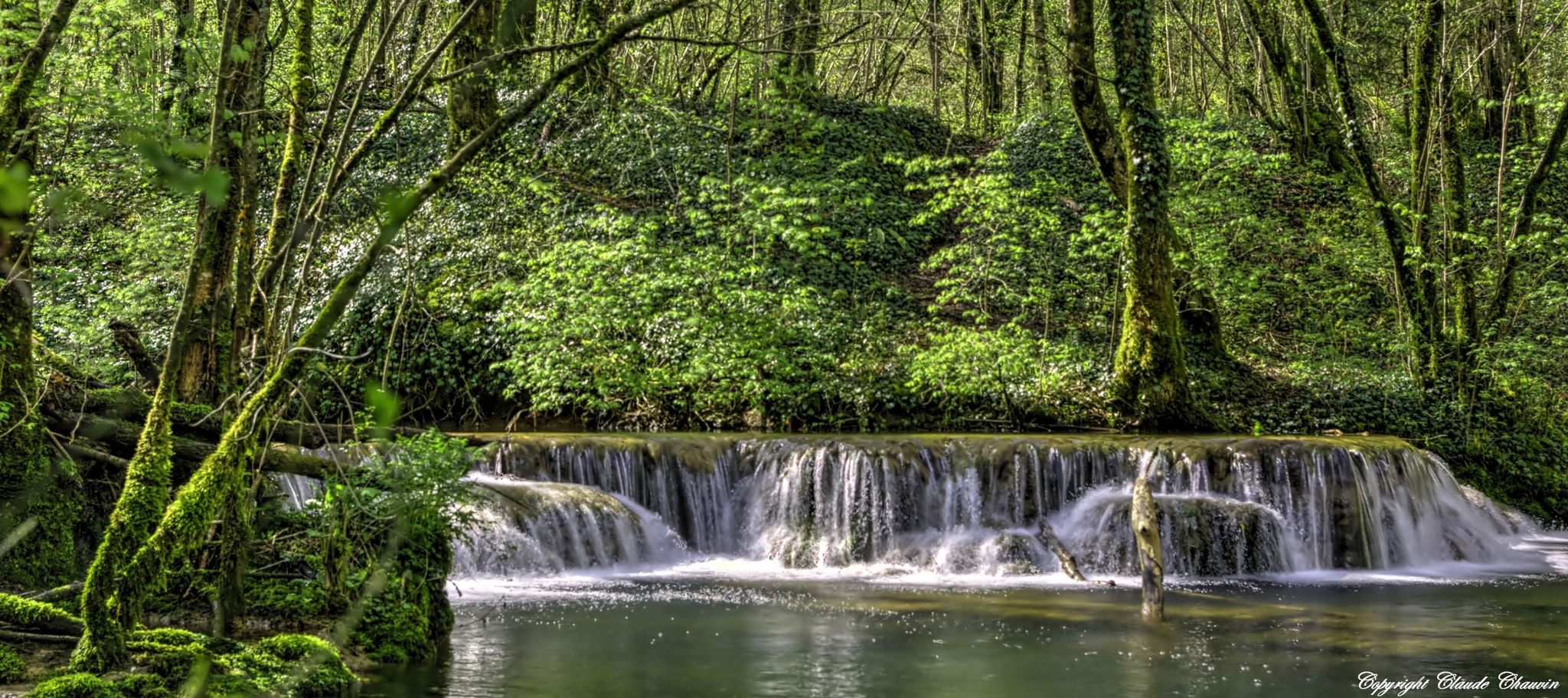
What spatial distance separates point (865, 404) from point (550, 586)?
259 inches

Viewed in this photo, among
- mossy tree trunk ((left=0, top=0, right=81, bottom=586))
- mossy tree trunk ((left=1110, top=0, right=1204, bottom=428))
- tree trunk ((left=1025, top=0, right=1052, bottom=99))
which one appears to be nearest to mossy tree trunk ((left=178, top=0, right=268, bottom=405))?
mossy tree trunk ((left=0, top=0, right=81, bottom=586))

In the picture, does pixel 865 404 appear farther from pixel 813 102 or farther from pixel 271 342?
pixel 271 342

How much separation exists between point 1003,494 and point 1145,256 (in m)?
4.10

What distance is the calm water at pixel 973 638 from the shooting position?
6.22 metres

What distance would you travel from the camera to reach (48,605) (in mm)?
4910

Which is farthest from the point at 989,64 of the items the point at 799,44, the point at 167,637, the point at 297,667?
the point at 167,637

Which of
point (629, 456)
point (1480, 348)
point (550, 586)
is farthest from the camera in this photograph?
point (1480, 348)

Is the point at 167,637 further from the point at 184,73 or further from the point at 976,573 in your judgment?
the point at 976,573

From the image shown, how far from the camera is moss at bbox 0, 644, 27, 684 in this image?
457 cm

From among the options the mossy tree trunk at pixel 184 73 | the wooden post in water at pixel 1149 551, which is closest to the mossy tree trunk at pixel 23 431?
the mossy tree trunk at pixel 184 73

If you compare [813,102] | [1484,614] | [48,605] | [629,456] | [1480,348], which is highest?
[813,102]

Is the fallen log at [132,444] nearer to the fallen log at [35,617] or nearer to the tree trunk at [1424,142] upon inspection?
the fallen log at [35,617]

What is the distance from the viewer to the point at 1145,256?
13.9 metres

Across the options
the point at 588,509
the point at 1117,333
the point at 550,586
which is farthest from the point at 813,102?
the point at 550,586
